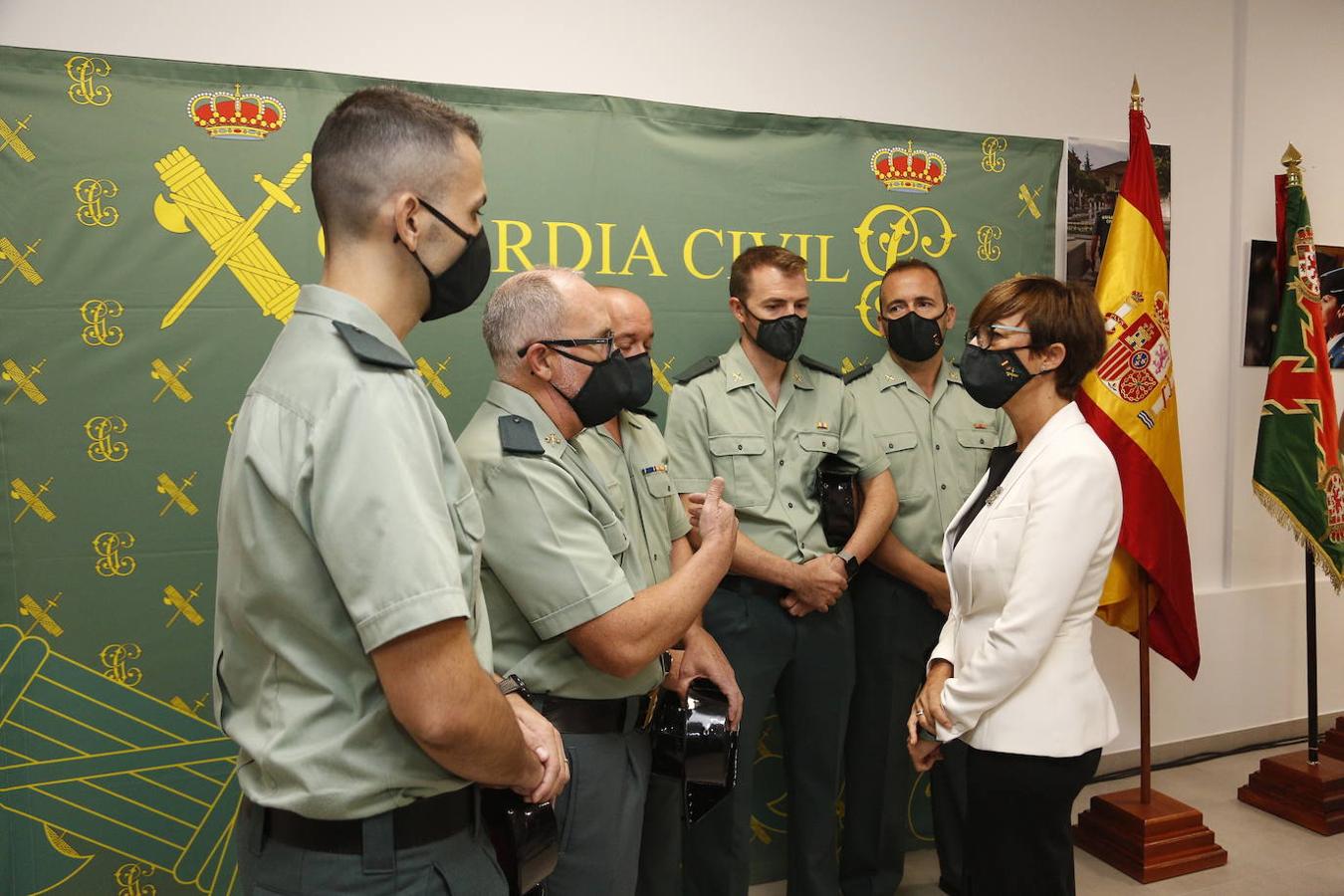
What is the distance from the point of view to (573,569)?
1.71m

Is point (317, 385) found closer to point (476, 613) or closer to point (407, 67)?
point (476, 613)

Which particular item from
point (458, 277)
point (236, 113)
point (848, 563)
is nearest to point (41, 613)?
point (236, 113)

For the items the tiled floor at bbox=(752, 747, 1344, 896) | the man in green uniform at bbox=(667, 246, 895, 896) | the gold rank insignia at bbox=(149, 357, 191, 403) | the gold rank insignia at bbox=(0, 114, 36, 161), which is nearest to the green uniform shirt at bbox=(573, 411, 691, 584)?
the man in green uniform at bbox=(667, 246, 895, 896)

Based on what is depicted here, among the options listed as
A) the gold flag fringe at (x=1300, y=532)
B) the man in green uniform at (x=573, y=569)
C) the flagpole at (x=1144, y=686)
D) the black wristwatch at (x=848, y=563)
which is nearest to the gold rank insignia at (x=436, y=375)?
the man in green uniform at (x=573, y=569)

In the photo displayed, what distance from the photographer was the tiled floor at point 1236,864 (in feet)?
10.4

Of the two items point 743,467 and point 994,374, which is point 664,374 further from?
point 994,374

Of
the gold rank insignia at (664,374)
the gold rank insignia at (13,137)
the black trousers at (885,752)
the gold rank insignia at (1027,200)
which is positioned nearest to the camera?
the gold rank insignia at (13,137)

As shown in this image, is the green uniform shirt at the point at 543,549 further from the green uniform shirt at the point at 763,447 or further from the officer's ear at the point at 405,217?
the green uniform shirt at the point at 763,447

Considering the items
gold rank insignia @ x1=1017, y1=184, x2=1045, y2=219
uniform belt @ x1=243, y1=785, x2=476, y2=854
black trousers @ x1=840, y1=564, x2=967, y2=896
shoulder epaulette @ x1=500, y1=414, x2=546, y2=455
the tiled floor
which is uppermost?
gold rank insignia @ x1=1017, y1=184, x2=1045, y2=219

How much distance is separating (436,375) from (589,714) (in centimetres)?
148

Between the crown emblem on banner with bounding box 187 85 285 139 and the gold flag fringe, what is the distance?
386 cm

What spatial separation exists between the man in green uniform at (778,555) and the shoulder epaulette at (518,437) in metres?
1.14

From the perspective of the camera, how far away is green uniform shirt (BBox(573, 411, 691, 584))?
2.22 meters

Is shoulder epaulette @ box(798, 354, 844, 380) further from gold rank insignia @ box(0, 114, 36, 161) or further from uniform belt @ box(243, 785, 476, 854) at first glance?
gold rank insignia @ box(0, 114, 36, 161)
